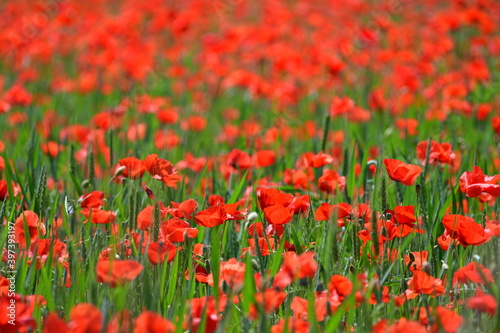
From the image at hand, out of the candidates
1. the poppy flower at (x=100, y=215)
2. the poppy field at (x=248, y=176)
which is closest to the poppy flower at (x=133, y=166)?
the poppy field at (x=248, y=176)

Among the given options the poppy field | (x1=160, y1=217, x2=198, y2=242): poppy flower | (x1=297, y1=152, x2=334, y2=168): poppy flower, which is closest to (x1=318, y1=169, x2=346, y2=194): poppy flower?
the poppy field

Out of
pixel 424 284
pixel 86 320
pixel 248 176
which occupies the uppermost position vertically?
pixel 86 320

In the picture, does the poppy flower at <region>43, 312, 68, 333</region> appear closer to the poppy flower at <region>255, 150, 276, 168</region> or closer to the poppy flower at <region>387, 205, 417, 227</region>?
the poppy flower at <region>387, 205, 417, 227</region>

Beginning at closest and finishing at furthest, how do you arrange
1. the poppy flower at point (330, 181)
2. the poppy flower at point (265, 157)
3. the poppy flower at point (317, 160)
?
1. the poppy flower at point (330, 181)
2. the poppy flower at point (317, 160)
3. the poppy flower at point (265, 157)

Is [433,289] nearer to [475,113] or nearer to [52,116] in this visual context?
[475,113]

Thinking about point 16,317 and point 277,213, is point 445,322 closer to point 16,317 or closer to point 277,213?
point 277,213

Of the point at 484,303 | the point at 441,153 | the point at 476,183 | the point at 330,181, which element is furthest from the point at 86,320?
the point at 441,153

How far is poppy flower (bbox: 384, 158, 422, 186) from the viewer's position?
163 centimetres

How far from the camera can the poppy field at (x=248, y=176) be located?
1279 mm

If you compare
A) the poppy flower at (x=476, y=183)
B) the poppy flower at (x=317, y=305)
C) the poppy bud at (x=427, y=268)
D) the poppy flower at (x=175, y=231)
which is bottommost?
the poppy flower at (x=317, y=305)

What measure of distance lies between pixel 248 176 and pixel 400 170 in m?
0.87

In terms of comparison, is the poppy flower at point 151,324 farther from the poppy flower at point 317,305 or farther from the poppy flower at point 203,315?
the poppy flower at point 317,305

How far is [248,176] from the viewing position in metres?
2.44

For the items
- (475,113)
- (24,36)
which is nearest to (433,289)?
(475,113)
